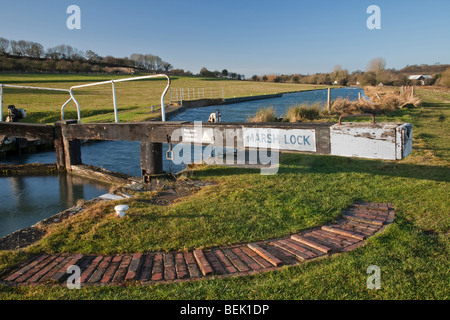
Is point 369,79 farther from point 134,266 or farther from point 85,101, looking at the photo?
point 134,266

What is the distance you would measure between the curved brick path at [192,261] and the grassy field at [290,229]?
138mm

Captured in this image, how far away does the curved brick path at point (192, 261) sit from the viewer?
3143 millimetres

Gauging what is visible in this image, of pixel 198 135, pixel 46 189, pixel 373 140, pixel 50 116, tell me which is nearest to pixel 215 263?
pixel 373 140

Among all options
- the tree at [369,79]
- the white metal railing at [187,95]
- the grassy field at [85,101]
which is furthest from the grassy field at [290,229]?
the tree at [369,79]

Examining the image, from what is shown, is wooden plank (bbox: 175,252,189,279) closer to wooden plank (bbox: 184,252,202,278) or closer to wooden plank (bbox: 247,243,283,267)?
wooden plank (bbox: 184,252,202,278)

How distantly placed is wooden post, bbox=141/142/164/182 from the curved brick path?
11.8 ft

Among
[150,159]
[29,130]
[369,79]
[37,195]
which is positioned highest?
[369,79]

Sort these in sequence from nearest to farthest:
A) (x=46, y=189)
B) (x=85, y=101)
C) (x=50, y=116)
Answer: (x=46, y=189) < (x=50, y=116) < (x=85, y=101)

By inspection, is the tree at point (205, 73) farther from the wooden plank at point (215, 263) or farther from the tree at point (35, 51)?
the wooden plank at point (215, 263)

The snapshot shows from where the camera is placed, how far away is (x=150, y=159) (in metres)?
7.11

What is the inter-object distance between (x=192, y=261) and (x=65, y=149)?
708cm

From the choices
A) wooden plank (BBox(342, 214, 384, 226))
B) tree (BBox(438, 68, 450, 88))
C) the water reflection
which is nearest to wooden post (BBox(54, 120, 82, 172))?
the water reflection
